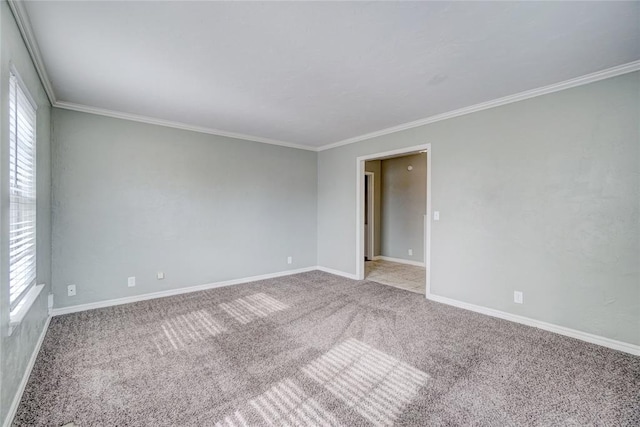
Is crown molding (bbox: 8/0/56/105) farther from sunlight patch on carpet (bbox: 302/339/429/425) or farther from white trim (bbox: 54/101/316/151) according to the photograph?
sunlight patch on carpet (bbox: 302/339/429/425)

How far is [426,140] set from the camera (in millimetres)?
3939

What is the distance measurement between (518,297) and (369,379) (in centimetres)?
214

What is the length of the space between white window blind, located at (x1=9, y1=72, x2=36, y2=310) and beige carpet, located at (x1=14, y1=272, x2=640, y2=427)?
78 centimetres

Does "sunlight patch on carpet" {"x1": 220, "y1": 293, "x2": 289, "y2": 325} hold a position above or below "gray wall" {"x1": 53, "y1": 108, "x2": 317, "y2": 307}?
below

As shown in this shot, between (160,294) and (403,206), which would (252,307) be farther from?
(403,206)

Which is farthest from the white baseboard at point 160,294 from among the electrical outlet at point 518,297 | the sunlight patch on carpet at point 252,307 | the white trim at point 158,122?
the electrical outlet at point 518,297

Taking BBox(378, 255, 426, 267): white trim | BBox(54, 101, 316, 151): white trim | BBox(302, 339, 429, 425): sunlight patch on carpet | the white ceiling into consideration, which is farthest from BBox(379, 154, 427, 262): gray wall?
BBox(302, 339, 429, 425): sunlight patch on carpet

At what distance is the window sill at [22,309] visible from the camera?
1.71 m

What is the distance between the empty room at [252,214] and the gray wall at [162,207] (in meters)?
0.03

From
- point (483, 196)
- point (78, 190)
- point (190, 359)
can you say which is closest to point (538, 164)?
point (483, 196)

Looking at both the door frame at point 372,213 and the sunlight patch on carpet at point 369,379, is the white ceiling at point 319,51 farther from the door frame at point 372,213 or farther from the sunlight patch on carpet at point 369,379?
the door frame at point 372,213

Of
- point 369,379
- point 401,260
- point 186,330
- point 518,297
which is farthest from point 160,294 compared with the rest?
point 401,260

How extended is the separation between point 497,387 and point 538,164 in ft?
7.47

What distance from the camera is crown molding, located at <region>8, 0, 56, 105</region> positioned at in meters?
1.72
